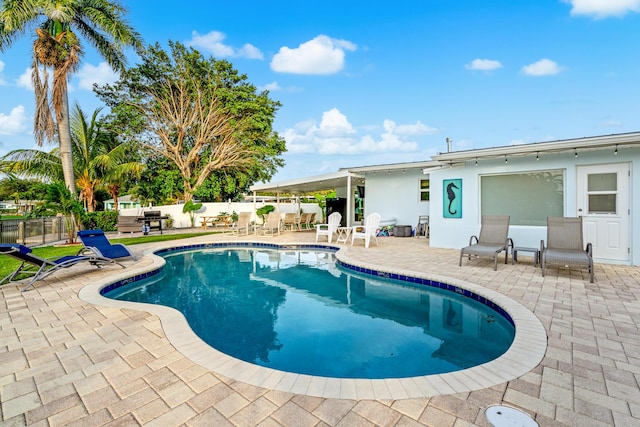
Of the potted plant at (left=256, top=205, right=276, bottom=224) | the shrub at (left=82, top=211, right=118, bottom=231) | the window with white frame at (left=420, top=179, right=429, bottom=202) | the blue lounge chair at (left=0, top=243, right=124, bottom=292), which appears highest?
the window with white frame at (left=420, top=179, right=429, bottom=202)

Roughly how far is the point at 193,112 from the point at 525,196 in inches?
727

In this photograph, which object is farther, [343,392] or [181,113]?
[181,113]

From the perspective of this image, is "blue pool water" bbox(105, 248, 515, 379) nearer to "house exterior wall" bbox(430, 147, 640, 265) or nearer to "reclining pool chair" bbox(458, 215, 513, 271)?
"reclining pool chair" bbox(458, 215, 513, 271)

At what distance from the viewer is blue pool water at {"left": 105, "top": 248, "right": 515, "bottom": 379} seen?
126 inches

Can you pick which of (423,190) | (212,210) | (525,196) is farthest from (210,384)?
(212,210)

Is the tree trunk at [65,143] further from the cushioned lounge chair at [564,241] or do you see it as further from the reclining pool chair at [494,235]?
the cushioned lounge chair at [564,241]

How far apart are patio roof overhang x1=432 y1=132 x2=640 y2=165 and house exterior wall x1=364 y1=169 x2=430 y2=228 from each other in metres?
4.00

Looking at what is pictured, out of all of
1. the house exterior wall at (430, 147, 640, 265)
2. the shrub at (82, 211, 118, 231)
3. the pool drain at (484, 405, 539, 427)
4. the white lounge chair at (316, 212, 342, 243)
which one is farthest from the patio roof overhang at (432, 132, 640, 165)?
the shrub at (82, 211, 118, 231)

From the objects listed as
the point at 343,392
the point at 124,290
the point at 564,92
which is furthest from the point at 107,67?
Result: the point at 564,92

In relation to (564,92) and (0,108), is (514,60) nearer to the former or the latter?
(564,92)

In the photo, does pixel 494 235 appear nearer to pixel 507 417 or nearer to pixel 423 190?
pixel 423 190

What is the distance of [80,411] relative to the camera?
1967 mm

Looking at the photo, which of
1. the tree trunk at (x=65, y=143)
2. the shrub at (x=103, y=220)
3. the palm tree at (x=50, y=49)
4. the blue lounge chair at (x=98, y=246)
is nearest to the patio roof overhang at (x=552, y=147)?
the blue lounge chair at (x=98, y=246)

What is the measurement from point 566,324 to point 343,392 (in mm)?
2772
